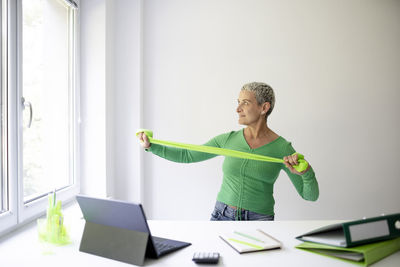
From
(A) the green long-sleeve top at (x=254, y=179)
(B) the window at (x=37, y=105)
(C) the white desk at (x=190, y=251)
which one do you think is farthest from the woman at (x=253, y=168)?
(B) the window at (x=37, y=105)

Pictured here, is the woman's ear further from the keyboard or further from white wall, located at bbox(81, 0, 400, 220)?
the keyboard

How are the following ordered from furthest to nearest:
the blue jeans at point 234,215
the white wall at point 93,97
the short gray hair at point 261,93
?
1. the white wall at point 93,97
2. the short gray hair at point 261,93
3. the blue jeans at point 234,215

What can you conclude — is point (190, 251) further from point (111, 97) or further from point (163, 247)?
point (111, 97)

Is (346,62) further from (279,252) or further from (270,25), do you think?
(279,252)

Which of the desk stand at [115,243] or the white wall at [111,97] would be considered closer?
the desk stand at [115,243]

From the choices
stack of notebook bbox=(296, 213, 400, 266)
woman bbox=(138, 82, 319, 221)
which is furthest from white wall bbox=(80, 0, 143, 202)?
stack of notebook bbox=(296, 213, 400, 266)

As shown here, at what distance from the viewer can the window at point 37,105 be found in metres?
1.80

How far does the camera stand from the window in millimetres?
1798

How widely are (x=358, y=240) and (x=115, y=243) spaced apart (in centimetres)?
92

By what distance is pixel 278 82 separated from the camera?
318 centimetres

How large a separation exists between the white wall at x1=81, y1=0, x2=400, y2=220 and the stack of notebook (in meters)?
1.79

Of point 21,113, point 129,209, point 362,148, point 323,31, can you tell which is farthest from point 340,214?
point 21,113

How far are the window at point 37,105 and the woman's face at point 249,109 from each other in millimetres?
1315

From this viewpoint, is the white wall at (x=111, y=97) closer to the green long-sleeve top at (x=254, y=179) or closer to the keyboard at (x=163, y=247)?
the green long-sleeve top at (x=254, y=179)
